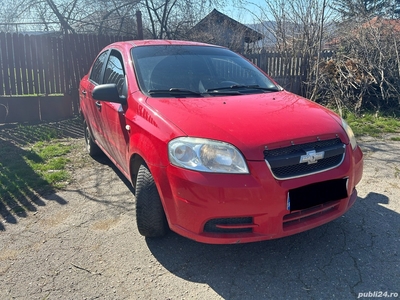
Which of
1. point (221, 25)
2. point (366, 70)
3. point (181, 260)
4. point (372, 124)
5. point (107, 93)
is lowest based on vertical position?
point (181, 260)

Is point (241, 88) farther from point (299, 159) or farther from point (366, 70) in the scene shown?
point (366, 70)

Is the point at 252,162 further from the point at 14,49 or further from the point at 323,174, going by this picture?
the point at 14,49

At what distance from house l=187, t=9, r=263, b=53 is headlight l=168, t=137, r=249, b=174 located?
8.32 meters

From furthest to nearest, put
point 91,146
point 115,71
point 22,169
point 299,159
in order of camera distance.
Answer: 1. point 91,146
2. point 22,169
3. point 115,71
4. point 299,159

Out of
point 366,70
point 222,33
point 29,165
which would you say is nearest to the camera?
point 29,165

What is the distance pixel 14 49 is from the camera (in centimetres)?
735

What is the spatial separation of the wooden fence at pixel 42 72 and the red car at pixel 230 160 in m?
5.50

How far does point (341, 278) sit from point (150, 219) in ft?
4.85

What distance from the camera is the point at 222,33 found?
13.8m

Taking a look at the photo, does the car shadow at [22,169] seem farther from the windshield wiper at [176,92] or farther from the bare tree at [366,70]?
the bare tree at [366,70]

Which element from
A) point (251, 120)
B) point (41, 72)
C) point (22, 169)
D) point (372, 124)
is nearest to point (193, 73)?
point (251, 120)

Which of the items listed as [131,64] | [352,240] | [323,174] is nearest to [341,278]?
[352,240]

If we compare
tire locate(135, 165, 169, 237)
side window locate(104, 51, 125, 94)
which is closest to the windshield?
side window locate(104, 51, 125, 94)

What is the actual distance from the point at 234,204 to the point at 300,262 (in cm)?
83
